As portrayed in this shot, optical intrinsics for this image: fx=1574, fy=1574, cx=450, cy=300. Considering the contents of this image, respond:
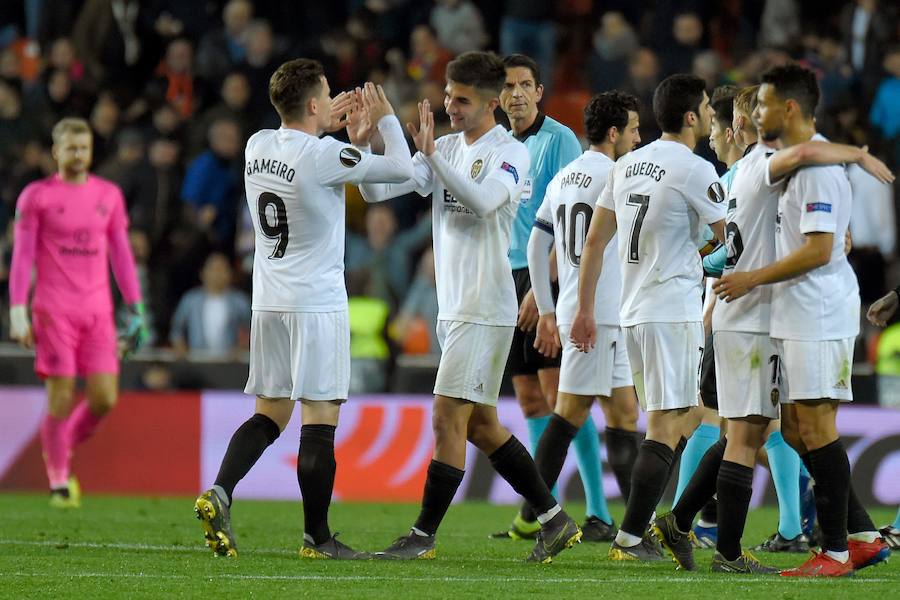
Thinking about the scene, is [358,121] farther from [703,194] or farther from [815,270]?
[815,270]

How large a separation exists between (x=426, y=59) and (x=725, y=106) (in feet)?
24.7

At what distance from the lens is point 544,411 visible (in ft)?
28.7

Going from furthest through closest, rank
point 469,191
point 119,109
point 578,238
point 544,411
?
point 119,109
point 544,411
point 578,238
point 469,191

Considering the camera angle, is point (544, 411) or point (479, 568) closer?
point (479, 568)

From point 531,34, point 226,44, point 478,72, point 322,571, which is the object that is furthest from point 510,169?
point 226,44

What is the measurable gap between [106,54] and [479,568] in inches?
433

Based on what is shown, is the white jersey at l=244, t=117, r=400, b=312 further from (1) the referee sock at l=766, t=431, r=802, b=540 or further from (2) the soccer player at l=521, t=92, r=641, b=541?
(1) the referee sock at l=766, t=431, r=802, b=540

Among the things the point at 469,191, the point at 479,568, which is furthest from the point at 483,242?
the point at 479,568

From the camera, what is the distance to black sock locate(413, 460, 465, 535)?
689 cm

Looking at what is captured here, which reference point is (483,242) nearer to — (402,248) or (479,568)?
(479,568)

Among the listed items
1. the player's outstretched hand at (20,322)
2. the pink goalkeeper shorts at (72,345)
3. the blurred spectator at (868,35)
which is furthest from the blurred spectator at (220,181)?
the blurred spectator at (868,35)

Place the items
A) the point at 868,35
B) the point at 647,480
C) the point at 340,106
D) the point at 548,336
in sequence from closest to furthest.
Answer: the point at 647,480, the point at 340,106, the point at 548,336, the point at 868,35

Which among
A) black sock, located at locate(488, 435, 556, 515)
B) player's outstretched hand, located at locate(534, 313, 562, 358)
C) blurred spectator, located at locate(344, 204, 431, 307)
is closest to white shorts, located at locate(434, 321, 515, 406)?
black sock, located at locate(488, 435, 556, 515)

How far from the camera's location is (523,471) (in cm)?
698
